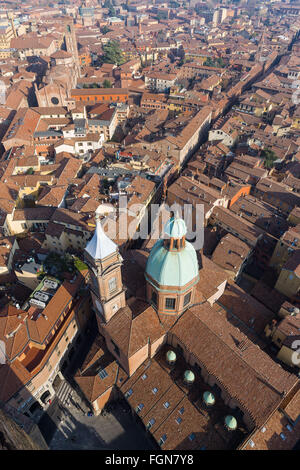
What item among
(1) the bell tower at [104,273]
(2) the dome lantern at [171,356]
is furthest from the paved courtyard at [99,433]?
(1) the bell tower at [104,273]

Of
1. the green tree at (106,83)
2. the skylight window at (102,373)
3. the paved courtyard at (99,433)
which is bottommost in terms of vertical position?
the paved courtyard at (99,433)

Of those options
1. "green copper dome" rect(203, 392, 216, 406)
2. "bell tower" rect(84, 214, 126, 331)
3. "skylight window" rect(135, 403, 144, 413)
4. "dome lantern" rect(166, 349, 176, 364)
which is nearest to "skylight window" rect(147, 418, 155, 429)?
"skylight window" rect(135, 403, 144, 413)

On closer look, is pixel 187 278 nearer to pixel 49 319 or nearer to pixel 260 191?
pixel 49 319

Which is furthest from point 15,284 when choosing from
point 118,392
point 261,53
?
point 261,53

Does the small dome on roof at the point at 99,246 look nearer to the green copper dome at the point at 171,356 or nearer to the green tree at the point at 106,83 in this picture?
the green copper dome at the point at 171,356

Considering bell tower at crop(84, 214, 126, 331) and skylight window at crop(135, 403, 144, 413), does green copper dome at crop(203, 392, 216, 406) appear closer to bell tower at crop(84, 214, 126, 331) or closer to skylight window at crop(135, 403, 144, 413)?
skylight window at crop(135, 403, 144, 413)

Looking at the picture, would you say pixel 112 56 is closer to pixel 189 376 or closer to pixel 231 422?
pixel 189 376

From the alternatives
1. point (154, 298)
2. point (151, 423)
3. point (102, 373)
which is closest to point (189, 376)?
point (151, 423)
